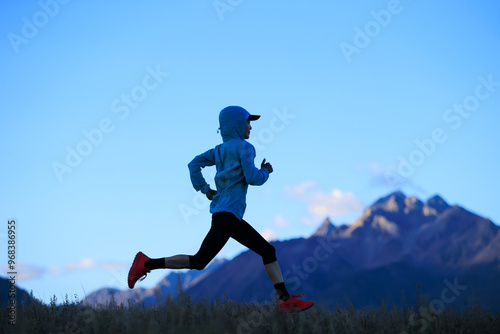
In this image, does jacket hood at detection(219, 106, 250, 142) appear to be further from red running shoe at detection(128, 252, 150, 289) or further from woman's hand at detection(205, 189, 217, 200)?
red running shoe at detection(128, 252, 150, 289)

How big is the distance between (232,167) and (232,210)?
49cm

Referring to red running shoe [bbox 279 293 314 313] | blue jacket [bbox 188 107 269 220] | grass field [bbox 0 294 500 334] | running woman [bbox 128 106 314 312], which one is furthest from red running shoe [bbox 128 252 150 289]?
red running shoe [bbox 279 293 314 313]

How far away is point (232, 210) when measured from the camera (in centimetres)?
634

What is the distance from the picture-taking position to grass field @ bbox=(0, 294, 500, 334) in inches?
221

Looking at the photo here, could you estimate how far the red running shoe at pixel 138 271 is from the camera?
664 centimetres

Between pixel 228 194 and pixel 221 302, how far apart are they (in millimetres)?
1885

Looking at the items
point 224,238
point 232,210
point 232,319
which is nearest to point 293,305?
point 232,319

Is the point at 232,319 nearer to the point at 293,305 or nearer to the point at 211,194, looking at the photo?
the point at 293,305

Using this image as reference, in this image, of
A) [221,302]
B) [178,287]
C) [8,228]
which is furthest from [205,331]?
[8,228]

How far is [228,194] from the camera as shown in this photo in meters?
6.45

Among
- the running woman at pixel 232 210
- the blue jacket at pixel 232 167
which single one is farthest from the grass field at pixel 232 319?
the blue jacket at pixel 232 167

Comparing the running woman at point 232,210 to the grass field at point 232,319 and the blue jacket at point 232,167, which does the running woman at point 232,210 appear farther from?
the grass field at point 232,319

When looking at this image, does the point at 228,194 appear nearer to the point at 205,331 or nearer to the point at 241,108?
the point at 241,108

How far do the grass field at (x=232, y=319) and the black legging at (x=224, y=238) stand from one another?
52cm
